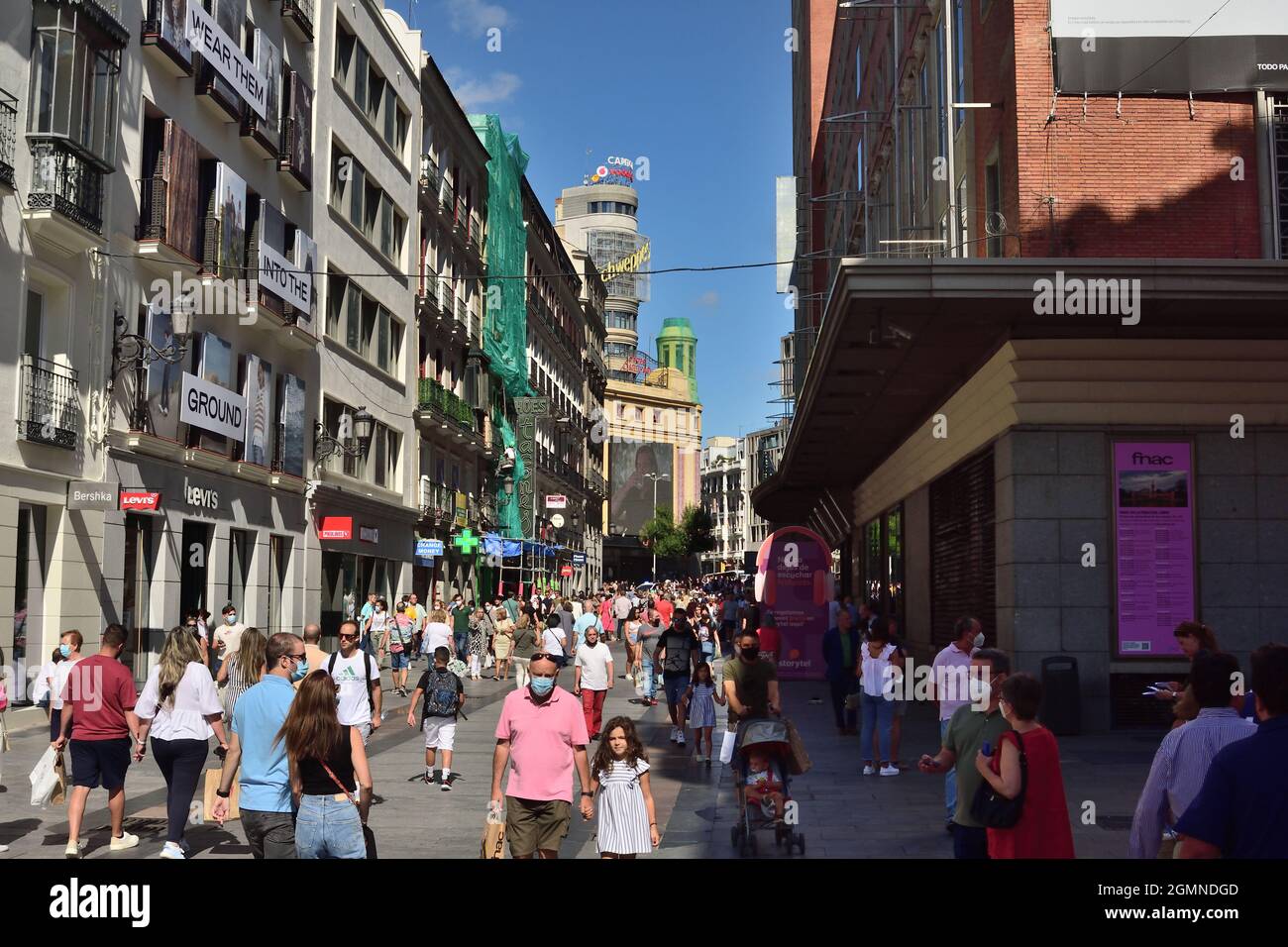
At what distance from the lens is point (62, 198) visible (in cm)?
1988

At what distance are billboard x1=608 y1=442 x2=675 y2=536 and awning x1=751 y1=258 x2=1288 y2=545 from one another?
9672 centimetres

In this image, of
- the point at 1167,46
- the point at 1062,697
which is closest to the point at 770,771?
the point at 1062,697

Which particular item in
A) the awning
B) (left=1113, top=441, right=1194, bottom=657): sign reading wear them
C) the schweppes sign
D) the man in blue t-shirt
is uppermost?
the schweppes sign

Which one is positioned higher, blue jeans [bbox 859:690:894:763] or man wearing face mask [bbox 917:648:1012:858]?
man wearing face mask [bbox 917:648:1012:858]

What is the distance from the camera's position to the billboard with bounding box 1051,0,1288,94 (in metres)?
17.4

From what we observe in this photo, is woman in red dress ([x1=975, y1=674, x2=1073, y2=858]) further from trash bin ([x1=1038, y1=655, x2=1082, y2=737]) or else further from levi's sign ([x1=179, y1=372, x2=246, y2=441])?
levi's sign ([x1=179, y1=372, x2=246, y2=441])

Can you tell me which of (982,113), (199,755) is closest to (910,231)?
(982,113)

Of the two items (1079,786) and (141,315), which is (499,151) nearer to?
(141,315)

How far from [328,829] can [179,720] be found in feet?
11.1

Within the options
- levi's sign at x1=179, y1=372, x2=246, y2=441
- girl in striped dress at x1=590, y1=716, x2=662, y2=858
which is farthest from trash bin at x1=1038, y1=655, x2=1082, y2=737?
levi's sign at x1=179, y1=372, x2=246, y2=441

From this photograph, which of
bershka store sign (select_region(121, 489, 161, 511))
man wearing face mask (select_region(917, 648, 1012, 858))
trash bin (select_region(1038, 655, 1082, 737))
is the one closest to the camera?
man wearing face mask (select_region(917, 648, 1012, 858))

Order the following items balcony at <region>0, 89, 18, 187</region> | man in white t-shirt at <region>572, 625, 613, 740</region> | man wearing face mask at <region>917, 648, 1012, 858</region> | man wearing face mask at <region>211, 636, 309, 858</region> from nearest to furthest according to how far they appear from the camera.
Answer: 1. man wearing face mask at <region>917, 648, 1012, 858</region>
2. man wearing face mask at <region>211, 636, 309, 858</region>
3. man in white t-shirt at <region>572, 625, 613, 740</region>
4. balcony at <region>0, 89, 18, 187</region>

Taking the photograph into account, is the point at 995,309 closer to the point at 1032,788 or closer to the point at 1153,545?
the point at 1153,545

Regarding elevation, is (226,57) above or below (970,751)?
above
